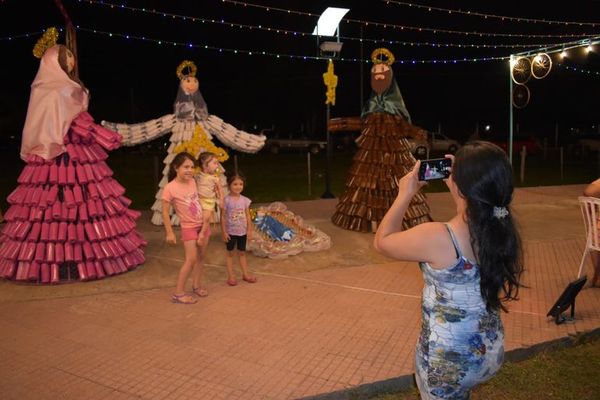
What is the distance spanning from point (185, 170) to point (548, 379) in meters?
3.69

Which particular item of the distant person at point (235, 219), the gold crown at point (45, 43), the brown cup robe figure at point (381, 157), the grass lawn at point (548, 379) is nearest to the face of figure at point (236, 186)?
the distant person at point (235, 219)

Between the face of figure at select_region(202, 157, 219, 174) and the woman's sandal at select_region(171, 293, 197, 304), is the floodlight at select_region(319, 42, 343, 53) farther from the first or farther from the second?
the woman's sandal at select_region(171, 293, 197, 304)

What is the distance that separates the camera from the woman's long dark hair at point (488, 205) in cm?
216

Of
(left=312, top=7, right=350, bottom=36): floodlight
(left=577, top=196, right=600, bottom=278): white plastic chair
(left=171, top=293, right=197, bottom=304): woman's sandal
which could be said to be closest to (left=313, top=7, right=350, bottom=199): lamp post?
(left=312, top=7, right=350, bottom=36): floodlight

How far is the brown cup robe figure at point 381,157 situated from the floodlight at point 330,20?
3.32 meters

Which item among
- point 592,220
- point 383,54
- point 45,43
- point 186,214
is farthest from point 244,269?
point 383,54

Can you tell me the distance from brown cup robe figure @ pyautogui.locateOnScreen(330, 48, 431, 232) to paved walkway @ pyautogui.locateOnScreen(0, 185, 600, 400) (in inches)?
60.9

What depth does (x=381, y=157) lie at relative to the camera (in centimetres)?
860

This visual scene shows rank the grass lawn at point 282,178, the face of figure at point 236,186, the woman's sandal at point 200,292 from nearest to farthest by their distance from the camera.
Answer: the woman's sandal at point 200,292
the face of figure at point 236,186
the grass lawn at point 282,178

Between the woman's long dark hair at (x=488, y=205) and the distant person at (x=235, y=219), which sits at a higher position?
the woman's long dark hair at (x=488, y=205)

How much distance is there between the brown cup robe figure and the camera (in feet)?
28.1

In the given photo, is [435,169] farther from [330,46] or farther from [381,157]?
[330,46]

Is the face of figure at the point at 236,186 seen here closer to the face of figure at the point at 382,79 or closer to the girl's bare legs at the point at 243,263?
the girl's bare legs at the point at 243,263

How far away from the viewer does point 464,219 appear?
226cm
